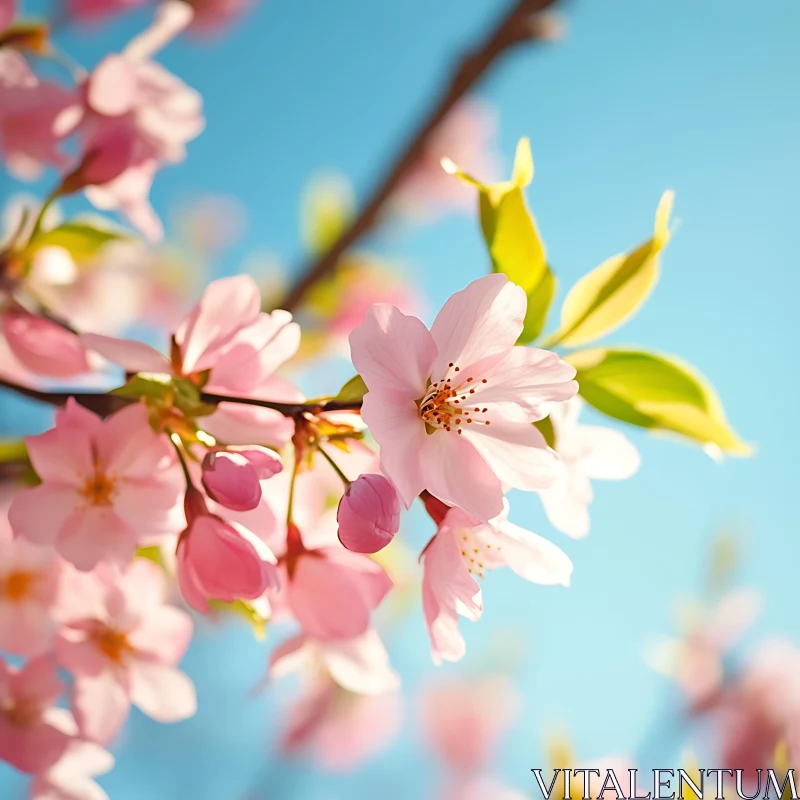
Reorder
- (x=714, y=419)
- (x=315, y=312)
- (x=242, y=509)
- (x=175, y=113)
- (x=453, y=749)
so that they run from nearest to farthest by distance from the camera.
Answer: (x=242, y=509) → (x=714, y=419) → (x=175, y=113) → (x=315, y=312) → (x=453, y=749)

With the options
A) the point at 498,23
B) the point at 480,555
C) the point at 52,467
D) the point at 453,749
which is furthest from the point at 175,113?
the point at 453,749

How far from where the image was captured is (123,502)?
0.50 metres

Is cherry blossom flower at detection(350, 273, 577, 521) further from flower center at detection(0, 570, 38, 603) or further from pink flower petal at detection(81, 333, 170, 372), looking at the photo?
flower center at detection(0, 570, 38, 603)

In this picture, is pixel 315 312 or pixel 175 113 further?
pixel 315 312

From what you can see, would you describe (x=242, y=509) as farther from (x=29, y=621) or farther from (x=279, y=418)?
(x=29, y=621)

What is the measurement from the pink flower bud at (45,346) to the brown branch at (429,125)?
52 centimetres

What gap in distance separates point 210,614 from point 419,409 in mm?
188

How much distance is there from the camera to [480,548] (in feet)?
1.63

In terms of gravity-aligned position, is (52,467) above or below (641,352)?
below

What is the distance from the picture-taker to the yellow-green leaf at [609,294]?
0.53 meters

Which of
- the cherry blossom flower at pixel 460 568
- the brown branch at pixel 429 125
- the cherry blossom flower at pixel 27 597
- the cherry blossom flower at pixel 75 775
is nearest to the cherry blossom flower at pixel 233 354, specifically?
the cherry blossom flower at pixel 460 568

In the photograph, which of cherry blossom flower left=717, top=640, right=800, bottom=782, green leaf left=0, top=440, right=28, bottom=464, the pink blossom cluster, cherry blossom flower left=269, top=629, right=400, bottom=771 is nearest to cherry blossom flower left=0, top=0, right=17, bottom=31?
the pink blossom cluster

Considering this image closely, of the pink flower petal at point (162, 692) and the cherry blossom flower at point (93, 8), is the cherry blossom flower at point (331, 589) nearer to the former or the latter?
the pink flower petal at point (162, 692)

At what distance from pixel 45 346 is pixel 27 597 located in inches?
8.5
